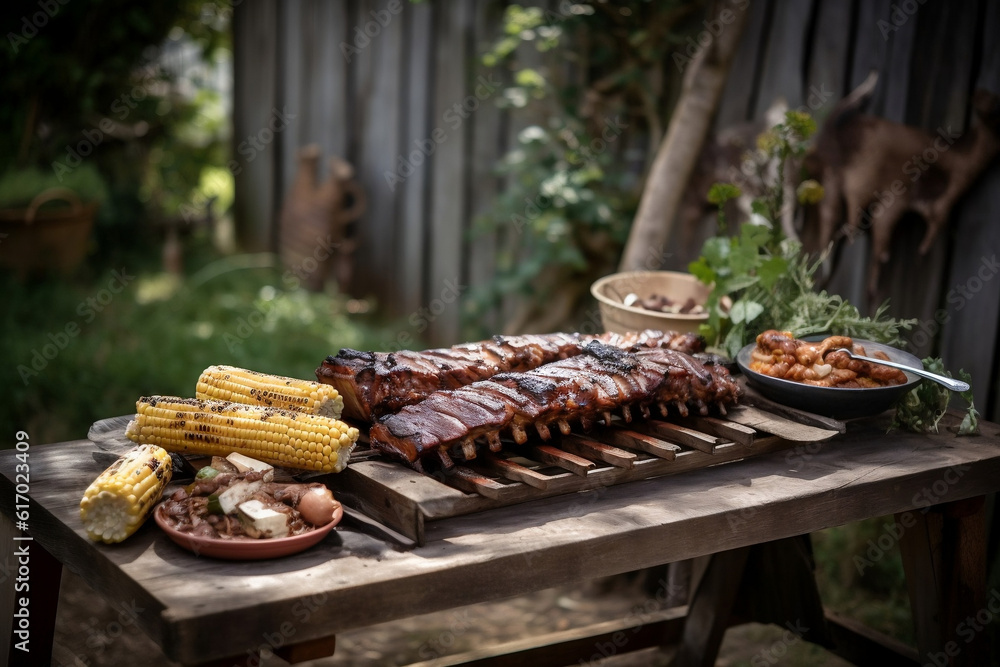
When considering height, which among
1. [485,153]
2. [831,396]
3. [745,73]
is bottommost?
[831,396]

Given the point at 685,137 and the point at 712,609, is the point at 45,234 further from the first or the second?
the point at 712,609

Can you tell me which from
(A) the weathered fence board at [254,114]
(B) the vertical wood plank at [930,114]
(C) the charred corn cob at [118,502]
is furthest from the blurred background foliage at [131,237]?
(B) the vertical wood plank at [930,114]

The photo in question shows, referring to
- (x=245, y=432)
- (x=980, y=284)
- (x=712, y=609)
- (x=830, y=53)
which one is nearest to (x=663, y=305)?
(x=712, y=609)

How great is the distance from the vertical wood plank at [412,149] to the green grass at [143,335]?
389mm

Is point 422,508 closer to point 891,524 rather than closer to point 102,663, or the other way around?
point 102,663

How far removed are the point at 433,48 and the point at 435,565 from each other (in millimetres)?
5193

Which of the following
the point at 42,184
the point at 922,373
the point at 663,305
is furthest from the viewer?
the point at 42,184

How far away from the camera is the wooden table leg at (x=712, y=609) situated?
12.8 ft

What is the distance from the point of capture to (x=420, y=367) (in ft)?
9.50

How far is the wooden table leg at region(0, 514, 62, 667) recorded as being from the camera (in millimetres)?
2611

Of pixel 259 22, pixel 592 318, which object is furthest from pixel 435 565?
pixel 259 22

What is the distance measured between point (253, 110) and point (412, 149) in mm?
2614

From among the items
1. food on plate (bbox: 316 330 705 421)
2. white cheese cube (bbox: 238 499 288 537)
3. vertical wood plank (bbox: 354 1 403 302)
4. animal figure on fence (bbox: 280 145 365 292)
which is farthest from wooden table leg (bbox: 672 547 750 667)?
animal figure on fence (bbox: 280 145 365 292)

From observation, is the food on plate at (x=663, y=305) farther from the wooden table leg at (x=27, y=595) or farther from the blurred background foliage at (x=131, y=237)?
the blurred background foliage at (x=131, y=237)
